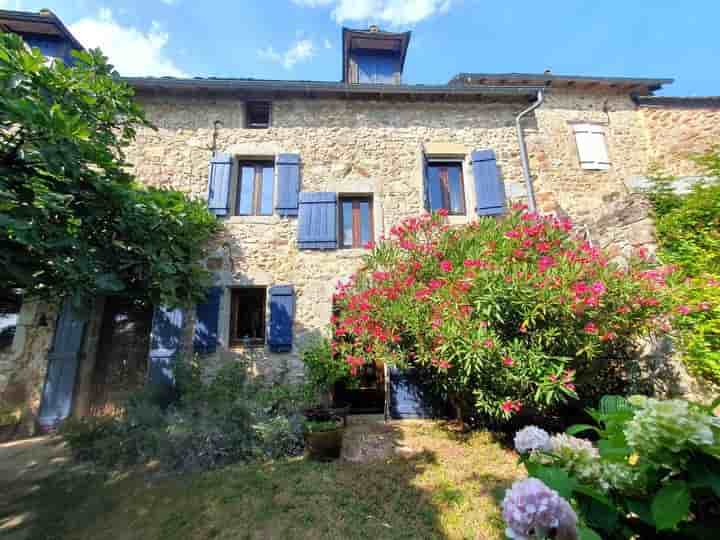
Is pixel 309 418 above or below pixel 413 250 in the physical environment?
below

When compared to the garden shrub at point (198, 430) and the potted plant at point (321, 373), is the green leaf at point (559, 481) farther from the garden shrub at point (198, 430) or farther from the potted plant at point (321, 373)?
the potted plant at point (321, 373)

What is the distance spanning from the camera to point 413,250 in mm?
4289

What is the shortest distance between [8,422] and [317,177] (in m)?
6.87

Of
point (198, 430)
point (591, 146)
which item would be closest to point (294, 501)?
point (198, 430)

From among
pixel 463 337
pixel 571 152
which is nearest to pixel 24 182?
pixel 463 337

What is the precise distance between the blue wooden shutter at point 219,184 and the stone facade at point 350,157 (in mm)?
192

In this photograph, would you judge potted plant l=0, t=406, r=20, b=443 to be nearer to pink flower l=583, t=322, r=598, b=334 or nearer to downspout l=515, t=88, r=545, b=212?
pink flower l=583, t=322, r=598, b=334

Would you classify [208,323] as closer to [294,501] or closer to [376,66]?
[294,501]

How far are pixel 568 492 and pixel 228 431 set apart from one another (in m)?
4.13

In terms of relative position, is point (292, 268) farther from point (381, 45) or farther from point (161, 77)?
point (381, 45)

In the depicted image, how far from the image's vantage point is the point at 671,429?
0.87 m

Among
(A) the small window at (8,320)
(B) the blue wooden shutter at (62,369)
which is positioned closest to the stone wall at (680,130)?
(B) the blue wooden shutter at (62,369)

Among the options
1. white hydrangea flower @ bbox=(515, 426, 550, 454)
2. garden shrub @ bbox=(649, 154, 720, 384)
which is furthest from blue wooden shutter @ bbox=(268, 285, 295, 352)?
garden shrub @ bbox=(649, 154, 720, 384)

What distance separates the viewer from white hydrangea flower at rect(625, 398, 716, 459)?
0.85 metres
